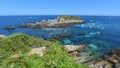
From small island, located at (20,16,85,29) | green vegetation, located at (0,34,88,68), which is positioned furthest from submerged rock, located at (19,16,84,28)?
green vegetation, located at (0,34,88,68)

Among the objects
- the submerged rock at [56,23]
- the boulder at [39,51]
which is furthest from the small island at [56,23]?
the boulder at [39,51]

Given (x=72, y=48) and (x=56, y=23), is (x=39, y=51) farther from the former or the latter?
(x=56, y=23)

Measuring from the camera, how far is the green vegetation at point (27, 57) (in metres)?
19.1

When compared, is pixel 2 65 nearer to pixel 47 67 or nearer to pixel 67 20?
pixel 47 67

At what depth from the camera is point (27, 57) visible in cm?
1992

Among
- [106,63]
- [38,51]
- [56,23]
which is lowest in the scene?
[56,23]

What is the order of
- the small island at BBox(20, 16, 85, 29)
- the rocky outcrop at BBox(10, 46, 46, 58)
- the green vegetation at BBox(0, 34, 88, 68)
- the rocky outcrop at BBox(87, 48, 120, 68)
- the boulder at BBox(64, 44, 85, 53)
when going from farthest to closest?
1. the small island at BBox(20, 16, 85, 29)
2. the boulder at BBox(64, 44, 85, 53)
3. the rocky outcrop at BBox(87, 48, 120, 68)
4. the rocky outcrop at BBox(10, 46, 46, 58)
5. the green vegetation at BBox(0, 34, 88, 68)

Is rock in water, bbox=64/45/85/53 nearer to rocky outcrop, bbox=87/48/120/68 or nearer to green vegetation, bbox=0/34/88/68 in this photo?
rocky outcrop, bbox=87/48/120/68

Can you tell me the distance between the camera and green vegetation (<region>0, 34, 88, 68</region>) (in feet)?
62.6

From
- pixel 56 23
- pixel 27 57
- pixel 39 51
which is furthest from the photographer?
pixel 56 23

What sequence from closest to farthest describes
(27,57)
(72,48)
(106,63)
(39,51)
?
1. (27,57)
2. (39,51)
3. (106,63)
4. (72,48)

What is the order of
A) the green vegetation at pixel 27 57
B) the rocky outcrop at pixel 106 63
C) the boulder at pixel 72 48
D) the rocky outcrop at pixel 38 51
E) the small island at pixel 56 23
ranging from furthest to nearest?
the small island at pixel 56 23
the boulder at pixel 72 48
the rocky outcrop at pixel 106 63
the rocky outcrop at pixel 38 51
the green vegetation at pixel 27 57

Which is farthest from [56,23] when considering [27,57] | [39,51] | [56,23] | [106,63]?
[27,57]

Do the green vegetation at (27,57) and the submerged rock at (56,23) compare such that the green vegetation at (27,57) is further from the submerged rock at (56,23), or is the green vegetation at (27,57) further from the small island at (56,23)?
the submerged rock at (56,23)
